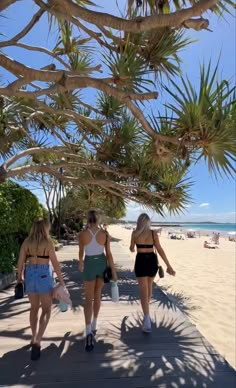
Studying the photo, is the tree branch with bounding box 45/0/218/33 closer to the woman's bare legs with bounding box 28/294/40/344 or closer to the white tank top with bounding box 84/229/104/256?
the white tank top with bounding box 84/229/104/256

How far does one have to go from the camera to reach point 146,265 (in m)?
4.64

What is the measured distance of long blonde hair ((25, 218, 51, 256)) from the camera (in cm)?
370

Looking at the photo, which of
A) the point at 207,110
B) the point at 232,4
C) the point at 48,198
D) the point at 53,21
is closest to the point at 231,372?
the point at 207,110

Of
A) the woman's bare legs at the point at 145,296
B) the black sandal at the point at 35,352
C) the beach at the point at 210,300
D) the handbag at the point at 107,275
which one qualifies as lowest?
the beach at the point at 210,300

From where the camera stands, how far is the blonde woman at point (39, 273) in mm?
3641

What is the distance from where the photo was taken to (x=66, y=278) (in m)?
8.91

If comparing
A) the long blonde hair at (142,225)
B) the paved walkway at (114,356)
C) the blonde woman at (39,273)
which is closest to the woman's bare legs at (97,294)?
the paved walkway at (114,356)

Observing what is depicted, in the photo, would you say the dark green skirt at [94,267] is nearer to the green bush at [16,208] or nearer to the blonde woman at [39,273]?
the blonde woman at [39,273]

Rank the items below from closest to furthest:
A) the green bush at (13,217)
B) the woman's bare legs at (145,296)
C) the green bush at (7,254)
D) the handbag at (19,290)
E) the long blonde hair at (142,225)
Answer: the handbag at (19,290) < the woman's bare legs at (145,296) < the long blonde hair at (142,225) < the green bush at (7,254) < the green bush at (13,217)

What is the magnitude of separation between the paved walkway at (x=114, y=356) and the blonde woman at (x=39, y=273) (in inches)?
12.8

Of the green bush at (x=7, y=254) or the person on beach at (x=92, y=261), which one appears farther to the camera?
the green bush at (x=7, y=254)

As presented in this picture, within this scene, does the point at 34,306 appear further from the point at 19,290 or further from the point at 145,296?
the point at 145,296

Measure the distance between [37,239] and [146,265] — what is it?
1539 millimetres

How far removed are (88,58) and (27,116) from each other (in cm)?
212
